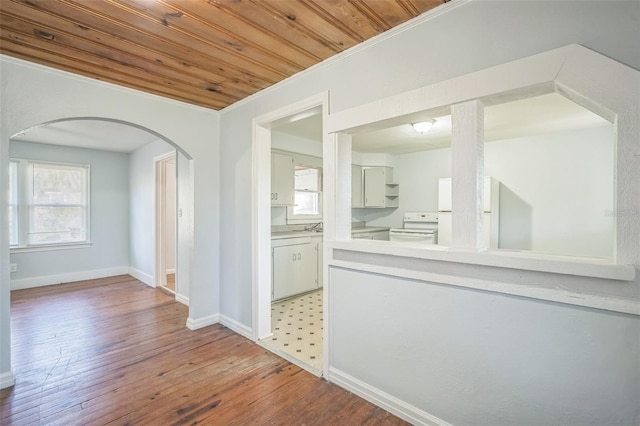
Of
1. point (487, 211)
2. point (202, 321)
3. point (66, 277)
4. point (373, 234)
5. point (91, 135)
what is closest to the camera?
point (202, 321)

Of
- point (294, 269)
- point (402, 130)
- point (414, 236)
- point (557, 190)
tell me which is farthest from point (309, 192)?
point (557, 190)

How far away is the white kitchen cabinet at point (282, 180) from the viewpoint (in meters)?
4.12

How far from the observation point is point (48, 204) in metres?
4.93

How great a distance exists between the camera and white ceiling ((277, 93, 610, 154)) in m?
2.90

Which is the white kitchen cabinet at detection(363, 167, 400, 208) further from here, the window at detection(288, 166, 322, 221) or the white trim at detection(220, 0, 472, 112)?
the white trim at detection(220, 0, 472, 112)

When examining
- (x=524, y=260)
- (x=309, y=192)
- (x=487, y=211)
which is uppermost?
(x=309, y=192)

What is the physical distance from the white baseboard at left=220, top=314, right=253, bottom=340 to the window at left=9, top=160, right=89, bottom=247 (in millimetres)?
3885

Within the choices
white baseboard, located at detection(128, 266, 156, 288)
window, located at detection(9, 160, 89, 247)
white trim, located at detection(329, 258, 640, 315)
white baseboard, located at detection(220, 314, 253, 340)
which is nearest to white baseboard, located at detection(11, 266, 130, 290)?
white baseboard, located at detection(128, 266, 156, 288)

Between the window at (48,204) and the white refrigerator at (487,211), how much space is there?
6288 millimetres

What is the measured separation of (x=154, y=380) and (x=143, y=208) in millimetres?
3781

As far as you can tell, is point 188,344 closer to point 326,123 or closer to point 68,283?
point 326,123

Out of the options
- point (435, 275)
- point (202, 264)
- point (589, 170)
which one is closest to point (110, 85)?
point (202, 264)

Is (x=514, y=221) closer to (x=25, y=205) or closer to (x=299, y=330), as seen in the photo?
(x=299, y=330)

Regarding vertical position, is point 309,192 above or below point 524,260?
above
